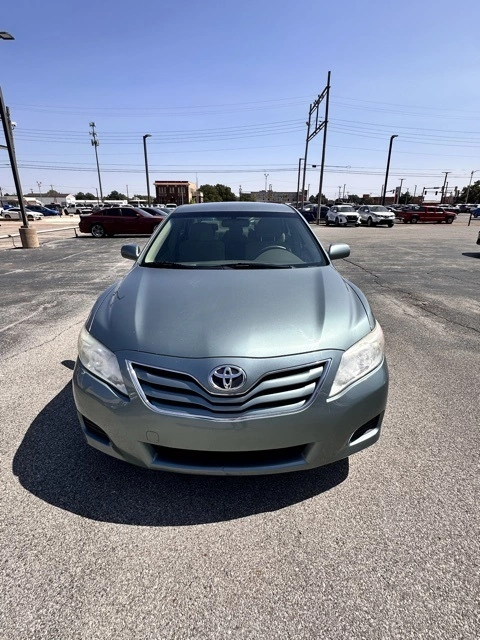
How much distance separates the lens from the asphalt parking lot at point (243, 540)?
153cm

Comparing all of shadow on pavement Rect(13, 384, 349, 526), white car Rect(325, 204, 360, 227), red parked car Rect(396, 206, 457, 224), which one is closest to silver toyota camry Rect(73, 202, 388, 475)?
shadow on pavement Rect(13, 384, 349, 526)

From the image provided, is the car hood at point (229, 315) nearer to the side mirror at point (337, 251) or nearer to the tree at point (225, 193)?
the side mirror at point (337, 251)

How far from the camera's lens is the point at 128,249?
3.69 metres

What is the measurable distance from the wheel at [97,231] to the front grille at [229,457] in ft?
71.1

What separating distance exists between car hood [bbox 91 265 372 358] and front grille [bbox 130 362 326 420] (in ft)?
0.40

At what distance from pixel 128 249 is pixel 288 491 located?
266cm

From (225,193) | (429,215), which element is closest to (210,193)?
(225,193)

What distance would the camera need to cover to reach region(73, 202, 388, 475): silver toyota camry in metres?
1.81

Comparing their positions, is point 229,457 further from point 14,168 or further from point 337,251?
point 14,168

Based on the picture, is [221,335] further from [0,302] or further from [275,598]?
[0,302]

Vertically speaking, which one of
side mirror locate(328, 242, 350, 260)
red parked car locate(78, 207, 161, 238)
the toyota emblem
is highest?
side mirror locate(328, 242, 350, 260)

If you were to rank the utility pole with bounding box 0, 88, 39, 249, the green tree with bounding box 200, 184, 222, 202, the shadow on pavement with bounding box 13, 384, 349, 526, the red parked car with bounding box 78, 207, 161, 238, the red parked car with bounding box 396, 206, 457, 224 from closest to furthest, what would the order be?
the shadow on pavement with bounding box 13, 384, 349, 526, the utility pole with bounding box 0, 88, 39, 249, the red parked car with bounding box 78, 207, 161, 238, the red parked car with bounding box 396, 206, 457, 224, the green tree with bounding box 200, 184, 222, 202

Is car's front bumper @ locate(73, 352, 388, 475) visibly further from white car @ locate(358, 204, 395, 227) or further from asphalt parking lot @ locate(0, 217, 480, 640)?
white car @ locate(358, 204, 395, 227)

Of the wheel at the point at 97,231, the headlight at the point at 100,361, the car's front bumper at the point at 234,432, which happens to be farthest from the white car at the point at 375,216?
the headlight at the point at 100,361
